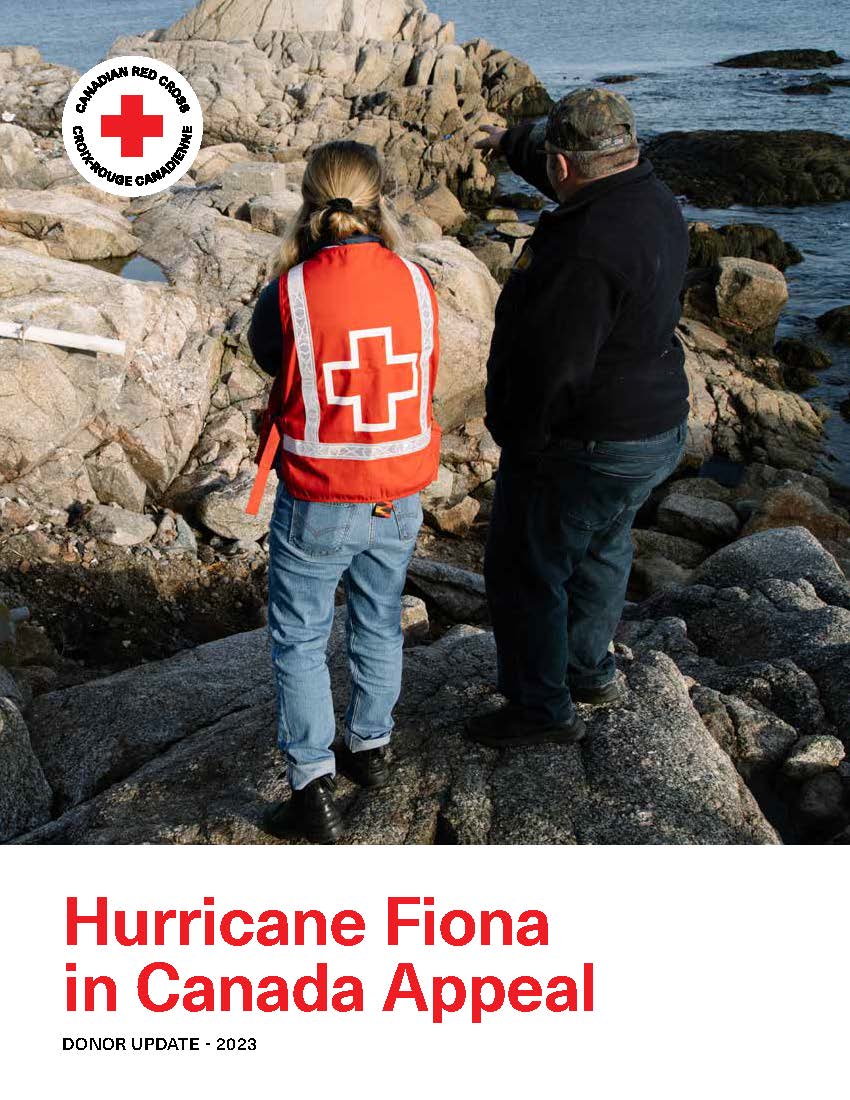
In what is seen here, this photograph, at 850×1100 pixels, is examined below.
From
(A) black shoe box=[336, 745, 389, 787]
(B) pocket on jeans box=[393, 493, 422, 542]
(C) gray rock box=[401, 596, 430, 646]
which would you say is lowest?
(C) gray rock box=[401, 596, 430, 646]

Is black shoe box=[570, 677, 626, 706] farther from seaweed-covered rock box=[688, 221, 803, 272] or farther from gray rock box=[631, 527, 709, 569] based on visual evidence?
seaweed-covered rock box=[688, 221, 803, 272]

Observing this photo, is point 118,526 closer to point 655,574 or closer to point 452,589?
point 452,589

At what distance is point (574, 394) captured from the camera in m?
3.09

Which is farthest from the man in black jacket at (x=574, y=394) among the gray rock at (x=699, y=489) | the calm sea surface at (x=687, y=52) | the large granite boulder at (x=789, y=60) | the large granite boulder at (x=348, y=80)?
the large granite boulder at (x=789, y=60)

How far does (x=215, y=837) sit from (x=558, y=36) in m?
75.5

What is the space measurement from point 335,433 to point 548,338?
707 millimetres

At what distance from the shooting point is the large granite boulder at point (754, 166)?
2911 centimetres

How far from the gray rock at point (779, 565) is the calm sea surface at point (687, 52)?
8.43m

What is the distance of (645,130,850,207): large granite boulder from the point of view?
95.5 feet

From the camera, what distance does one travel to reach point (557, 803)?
349cm

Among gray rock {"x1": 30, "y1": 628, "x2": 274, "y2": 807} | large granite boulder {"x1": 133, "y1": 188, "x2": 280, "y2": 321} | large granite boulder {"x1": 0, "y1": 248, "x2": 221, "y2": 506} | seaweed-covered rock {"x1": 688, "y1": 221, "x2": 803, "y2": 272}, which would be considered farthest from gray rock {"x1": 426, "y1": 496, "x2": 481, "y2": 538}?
seaweed-covered rock {"x1": 688, "y1": 221, "x2": 803, "y2": 272}

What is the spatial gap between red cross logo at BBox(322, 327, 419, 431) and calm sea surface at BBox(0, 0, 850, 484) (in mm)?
12749

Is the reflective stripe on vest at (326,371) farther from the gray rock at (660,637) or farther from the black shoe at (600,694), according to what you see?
the gray rock at (660,637)

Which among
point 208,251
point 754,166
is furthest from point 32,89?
point 208,251
